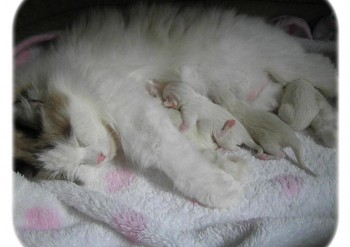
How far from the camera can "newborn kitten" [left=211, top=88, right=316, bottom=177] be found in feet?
5.63

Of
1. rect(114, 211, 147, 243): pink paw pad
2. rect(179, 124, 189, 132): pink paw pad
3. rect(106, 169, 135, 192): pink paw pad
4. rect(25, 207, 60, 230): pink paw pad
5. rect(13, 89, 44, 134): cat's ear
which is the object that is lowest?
rect(25, 207, 60, 230): pink paw pad

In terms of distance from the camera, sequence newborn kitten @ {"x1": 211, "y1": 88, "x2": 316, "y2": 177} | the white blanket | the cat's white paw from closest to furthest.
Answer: the white blanket < the cat's white paw < newborn kitten @ {"x1": 211, "y1": 88, "x2": 316, "y2": 177}

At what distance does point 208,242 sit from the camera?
148cm

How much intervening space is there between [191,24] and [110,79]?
0.53m

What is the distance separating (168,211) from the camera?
5.28 feet

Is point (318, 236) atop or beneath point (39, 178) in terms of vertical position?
atop

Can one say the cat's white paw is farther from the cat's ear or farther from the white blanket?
the cat's ear

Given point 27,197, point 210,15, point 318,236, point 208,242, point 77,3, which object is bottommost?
point 27,197

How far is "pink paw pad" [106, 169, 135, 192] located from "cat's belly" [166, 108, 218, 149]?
0.95 ft

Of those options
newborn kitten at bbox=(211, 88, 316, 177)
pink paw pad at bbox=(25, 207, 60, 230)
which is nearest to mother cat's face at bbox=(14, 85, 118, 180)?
pink paw pad at bbox=(25, 207, 60, 230)

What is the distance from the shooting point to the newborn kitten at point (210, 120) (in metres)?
1.75

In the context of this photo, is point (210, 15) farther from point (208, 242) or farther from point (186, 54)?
point (208, 242)

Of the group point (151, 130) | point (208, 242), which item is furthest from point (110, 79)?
point (208, 242)

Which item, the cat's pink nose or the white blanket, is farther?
the cat's pink nose
